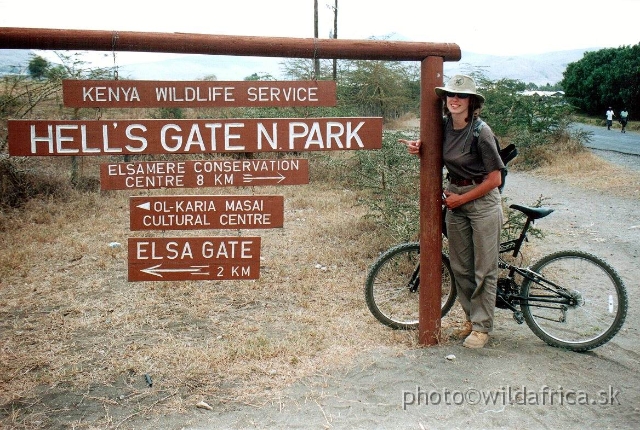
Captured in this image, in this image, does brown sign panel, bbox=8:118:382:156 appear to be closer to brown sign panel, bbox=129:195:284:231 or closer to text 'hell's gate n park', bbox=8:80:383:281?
text 'hell's gate n park', bbox=8:80:383:281

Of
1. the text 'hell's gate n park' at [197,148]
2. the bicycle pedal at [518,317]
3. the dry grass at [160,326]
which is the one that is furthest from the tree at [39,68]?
the bicycle pedal at [518,317]

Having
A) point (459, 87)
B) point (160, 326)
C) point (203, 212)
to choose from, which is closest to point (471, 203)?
point (459, 87)

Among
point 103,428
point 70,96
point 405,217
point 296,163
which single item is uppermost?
point 70,96

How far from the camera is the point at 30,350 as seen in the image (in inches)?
162

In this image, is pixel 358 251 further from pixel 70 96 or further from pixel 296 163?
pixel 70 96

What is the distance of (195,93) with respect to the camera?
3570mm

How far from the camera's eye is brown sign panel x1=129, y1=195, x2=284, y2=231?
3648mm

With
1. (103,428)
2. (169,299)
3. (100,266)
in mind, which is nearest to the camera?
(103,428)

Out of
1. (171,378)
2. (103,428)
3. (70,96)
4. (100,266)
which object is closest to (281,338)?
(171,378)

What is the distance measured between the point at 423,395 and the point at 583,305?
1489 millimetres

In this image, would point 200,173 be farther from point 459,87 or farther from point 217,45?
point 459,87

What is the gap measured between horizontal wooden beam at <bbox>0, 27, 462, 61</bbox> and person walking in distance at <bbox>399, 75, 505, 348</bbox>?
332 millimetres

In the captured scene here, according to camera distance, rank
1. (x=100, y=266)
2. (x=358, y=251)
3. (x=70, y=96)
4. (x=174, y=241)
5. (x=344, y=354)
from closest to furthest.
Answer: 1. (x=70, y=96)
2. (x=174, y=241)
3. (x=344, y=354)
4. (x=100, y=266)
5. (x=358, y=251)

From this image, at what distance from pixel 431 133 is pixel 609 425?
1992mm
